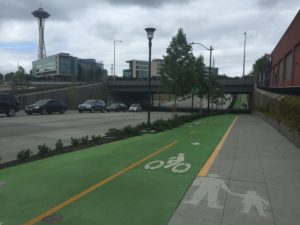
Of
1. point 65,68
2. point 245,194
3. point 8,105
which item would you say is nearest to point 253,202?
point 245,194

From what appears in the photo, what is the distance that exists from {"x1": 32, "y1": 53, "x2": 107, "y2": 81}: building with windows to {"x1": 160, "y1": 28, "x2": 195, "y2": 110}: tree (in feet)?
324

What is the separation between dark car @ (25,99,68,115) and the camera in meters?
33.7

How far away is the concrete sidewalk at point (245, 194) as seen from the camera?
16.3 ft

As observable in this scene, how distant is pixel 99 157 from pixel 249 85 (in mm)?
59933

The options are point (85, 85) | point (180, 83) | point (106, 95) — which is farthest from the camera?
point (106, 95)

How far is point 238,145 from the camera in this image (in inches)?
502

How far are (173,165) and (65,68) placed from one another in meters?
129

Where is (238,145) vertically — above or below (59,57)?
below

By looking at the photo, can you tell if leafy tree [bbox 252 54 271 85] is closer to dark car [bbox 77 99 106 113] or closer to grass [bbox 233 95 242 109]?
grass [bbox 233 95 242 109]

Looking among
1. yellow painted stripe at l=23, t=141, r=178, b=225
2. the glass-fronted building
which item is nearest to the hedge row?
yellow painted stripe at l=23, t=141, r=178, b=225

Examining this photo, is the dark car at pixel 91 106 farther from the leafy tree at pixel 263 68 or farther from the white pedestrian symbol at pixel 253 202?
the white pedestrian symbol at pixel 253 202

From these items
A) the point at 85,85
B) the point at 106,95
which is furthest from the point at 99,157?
the point at 106,95

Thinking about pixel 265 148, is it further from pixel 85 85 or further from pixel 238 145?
pixel 85 85

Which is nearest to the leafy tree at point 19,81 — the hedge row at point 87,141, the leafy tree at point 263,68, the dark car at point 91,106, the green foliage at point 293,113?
the dark car at point 91,106
